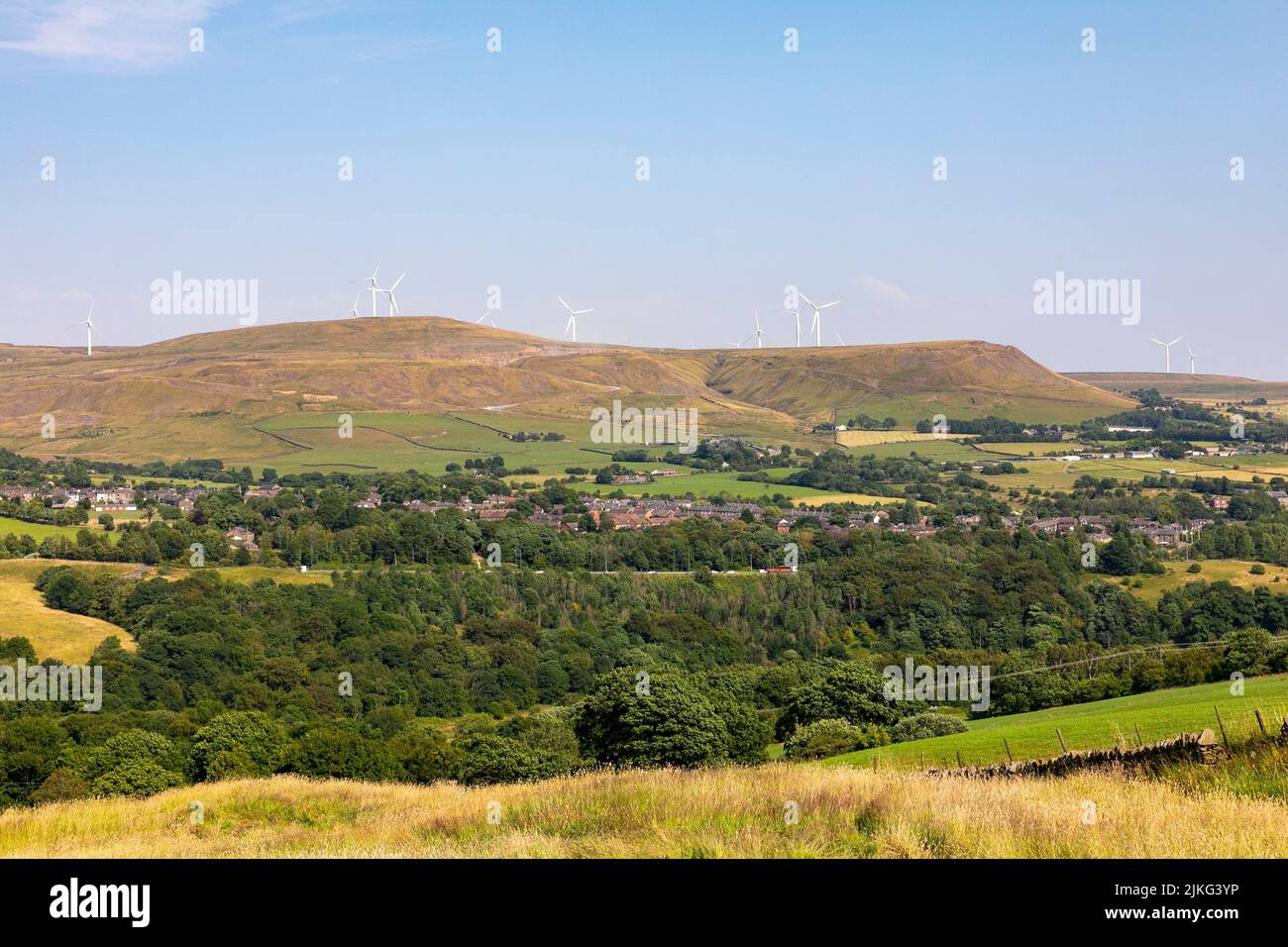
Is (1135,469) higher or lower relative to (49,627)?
higher

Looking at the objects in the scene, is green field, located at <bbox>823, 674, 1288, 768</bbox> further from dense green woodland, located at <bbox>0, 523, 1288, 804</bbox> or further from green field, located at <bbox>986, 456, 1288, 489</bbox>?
green field, located at <bbox>986, 456, 1288, 489</bbox>

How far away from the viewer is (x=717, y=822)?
44.7ft

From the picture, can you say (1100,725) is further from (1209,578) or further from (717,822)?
(1209,578)

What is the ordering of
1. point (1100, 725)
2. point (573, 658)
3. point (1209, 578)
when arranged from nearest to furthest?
point (1100, 725), point (573, 658), point (1209, 578)

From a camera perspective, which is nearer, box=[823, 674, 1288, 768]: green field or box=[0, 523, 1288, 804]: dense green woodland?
box=[823, 674, 1288, 768]: green field

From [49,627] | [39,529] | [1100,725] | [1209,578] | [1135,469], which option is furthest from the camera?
[1135,469]

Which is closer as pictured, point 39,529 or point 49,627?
point 49,627

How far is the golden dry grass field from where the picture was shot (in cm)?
7112

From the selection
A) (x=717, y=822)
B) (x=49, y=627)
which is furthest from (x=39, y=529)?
(x=717, y=822)

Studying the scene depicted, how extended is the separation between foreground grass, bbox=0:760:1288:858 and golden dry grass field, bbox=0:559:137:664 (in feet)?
181

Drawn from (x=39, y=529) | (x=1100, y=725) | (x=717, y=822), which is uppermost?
(x=717, y=822)

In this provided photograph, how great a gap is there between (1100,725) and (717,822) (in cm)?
2017

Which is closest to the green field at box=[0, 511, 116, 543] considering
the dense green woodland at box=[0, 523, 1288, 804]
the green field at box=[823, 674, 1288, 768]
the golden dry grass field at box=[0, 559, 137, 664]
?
the golden dry grass field at box=[0, 559, 137, 664]
